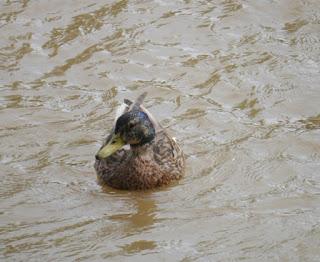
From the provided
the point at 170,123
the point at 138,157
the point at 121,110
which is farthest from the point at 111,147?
the point at 170,123

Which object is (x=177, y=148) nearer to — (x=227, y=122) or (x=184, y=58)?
(x=227, y=122)

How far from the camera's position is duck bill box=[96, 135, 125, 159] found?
782 centimetres

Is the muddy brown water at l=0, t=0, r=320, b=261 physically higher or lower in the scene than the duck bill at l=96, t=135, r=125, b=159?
lower

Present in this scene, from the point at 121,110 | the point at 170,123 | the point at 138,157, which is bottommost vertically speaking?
the point at 170,123

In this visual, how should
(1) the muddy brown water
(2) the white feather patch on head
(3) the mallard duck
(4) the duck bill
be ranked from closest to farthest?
1. (1) the muddy brown water
2. (4) the duck bill
3. (3) the mallard duck
4. (2) the white feather patch on head

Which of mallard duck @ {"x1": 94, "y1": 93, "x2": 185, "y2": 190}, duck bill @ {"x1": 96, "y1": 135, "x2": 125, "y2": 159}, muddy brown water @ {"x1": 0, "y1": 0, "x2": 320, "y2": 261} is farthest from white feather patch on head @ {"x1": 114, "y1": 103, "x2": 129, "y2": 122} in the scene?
duck bill @ {"x1": 96, "y1": 135, "x2": 125, "y2": 159}

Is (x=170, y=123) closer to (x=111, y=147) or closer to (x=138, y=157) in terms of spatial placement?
(x=138, y=157)

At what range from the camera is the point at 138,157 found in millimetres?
8336

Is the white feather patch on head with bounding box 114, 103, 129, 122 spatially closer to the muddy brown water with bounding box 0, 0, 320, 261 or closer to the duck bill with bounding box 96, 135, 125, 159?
the muddy brown water with bounding box 0, 0, 320, 261

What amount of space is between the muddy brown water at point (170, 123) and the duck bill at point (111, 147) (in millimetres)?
404

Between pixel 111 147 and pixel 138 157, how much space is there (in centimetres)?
48

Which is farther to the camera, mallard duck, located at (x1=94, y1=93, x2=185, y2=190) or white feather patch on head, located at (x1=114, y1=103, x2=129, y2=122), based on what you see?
white feather patch on head, located at (x1=114, y1=103, x2=129, y2=122)

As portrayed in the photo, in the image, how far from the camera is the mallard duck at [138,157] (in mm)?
8047

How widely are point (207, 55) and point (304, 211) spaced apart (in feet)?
12.9
